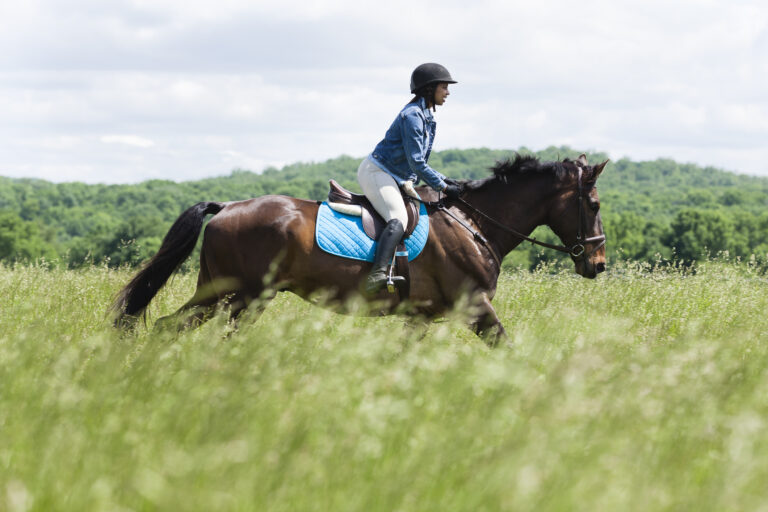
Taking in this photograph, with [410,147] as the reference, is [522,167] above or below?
below

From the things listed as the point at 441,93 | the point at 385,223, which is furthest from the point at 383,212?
the point at 441,93

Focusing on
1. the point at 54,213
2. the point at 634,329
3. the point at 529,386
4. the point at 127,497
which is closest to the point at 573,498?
the point at 529,386

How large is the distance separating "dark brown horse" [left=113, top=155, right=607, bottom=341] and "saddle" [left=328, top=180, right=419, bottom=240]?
196 millimetres

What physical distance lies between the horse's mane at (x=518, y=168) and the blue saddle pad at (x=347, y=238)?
3.05 ft

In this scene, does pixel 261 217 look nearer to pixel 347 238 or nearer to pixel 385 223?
pixel 347 238

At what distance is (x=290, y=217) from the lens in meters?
6.30

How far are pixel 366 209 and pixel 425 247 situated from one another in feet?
2.02

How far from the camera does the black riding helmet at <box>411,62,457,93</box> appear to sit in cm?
667

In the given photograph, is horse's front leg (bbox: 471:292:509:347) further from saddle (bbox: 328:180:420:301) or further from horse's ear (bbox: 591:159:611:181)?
horse's ear (bbox: 591:159:611:181)

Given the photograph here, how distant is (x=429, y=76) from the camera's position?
21.9 feet

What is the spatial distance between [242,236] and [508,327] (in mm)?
3117

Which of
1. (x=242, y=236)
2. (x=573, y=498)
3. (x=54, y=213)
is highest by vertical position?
(x=242, y=236)

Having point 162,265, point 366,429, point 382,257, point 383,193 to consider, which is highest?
point 383,193

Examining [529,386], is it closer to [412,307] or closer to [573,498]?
[573,498]
